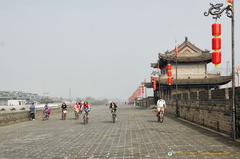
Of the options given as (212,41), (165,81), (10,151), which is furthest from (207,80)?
(10,151)

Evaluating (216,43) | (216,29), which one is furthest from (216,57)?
(216,29)

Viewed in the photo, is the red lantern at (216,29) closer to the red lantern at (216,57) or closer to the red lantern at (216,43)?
the red lantern at (216,43)

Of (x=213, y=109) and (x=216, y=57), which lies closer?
(x=216, y=57)

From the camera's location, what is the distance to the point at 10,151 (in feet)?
25.8

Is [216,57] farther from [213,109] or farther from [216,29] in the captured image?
[213,109]

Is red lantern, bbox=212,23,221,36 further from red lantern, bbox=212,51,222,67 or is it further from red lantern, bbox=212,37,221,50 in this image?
red lantern, bbox=212,51,222,67

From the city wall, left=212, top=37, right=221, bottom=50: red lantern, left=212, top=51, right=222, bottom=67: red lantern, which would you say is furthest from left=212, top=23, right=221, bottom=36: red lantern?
the city wall

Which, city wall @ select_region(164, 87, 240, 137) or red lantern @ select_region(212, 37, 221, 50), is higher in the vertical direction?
red lantern @ select_region(212, 37, 221, 50)

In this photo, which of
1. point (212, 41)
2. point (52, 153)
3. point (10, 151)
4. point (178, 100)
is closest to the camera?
point (52, 153)

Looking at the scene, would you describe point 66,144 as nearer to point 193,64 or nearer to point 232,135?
point 232,135

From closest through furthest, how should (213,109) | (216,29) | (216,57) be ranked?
1. (216,29)
2. (216,57)
3. (213,109)

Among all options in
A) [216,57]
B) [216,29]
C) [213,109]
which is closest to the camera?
[216,29]

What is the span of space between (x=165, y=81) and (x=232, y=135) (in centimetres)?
3189

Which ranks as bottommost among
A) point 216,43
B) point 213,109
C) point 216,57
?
A: point 213,109
